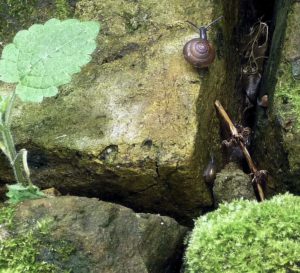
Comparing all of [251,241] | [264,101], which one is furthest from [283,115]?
[251,241]

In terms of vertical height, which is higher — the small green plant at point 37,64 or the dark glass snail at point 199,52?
the small green plant at point 37,64

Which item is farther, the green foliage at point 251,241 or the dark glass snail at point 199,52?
the dark glass snail at point 199,52

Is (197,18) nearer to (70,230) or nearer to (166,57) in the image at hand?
(166,57)

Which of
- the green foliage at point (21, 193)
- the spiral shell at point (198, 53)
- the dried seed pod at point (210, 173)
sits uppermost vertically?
the spiral shell at point (198, 53)

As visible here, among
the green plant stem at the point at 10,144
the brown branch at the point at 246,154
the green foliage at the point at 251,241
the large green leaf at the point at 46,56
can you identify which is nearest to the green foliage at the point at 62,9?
the large green leaf at the point at 46,56

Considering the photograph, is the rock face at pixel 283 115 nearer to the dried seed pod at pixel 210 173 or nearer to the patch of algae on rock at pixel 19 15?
the dried seed pod at pixel 210 173

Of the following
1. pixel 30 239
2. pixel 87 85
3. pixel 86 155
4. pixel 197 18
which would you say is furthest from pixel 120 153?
pixel 197 18

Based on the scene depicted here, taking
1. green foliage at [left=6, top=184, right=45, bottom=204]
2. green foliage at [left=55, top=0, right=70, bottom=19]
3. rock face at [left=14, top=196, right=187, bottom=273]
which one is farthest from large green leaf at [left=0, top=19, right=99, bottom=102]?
green foliage at [left=55, top=0, right=70, bottom=19]

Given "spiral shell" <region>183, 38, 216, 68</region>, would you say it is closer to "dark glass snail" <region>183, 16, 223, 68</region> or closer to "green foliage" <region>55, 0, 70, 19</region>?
"dark glass snail" <region>183, 16, 223, 68</region>
